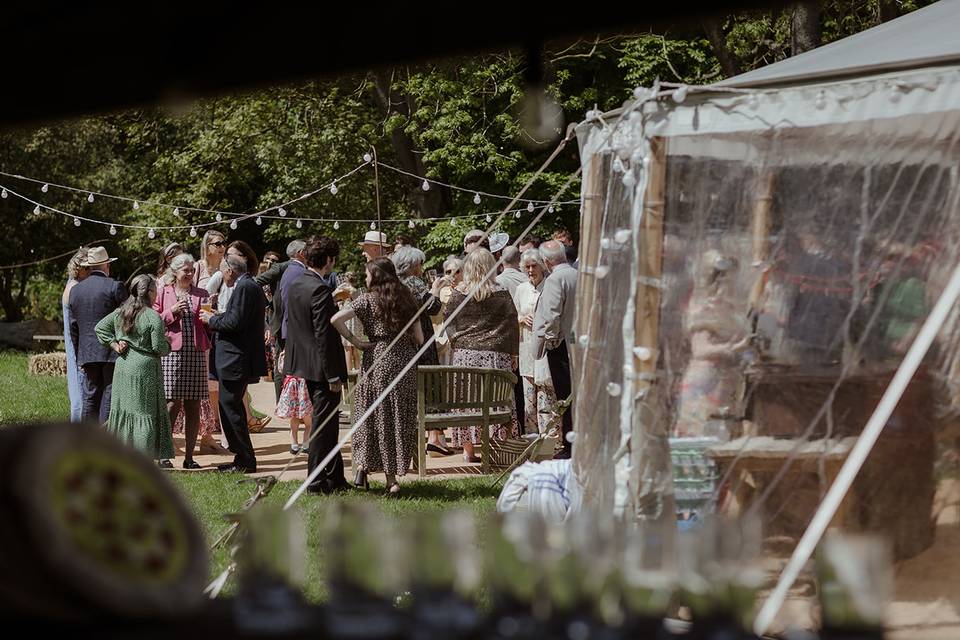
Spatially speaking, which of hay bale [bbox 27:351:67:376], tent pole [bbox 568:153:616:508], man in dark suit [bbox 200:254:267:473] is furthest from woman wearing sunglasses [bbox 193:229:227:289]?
hay bale [bbox 27:351:67:376]

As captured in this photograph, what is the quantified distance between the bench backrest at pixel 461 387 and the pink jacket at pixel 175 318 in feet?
6.67

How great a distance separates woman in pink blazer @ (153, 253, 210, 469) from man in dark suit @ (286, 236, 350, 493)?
1.58 m

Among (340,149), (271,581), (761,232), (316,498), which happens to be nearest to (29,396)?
(316,498)

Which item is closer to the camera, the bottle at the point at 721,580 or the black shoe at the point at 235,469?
the bottle at the point at 721,580

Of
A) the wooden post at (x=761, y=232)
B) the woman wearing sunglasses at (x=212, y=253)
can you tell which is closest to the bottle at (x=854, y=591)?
the wooden post at (x=761, y=232)

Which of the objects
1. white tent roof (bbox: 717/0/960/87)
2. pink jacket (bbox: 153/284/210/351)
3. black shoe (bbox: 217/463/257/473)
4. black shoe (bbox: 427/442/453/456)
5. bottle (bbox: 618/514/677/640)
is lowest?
black shoe (bbox: 427/442/453/456)

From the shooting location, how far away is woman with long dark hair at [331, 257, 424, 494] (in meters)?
8.02

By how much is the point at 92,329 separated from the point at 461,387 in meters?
3.01

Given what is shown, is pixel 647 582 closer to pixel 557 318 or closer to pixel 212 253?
pixel 557 318

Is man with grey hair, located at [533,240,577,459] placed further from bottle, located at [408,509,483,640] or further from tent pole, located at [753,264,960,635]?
bottle, located at [408,509,483,640]

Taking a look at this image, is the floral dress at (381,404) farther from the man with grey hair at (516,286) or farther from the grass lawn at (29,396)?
the grass lawn at (29,396)

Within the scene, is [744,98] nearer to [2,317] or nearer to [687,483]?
[687,483]

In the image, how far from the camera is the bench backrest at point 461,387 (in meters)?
8.93

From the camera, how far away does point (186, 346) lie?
952cm
